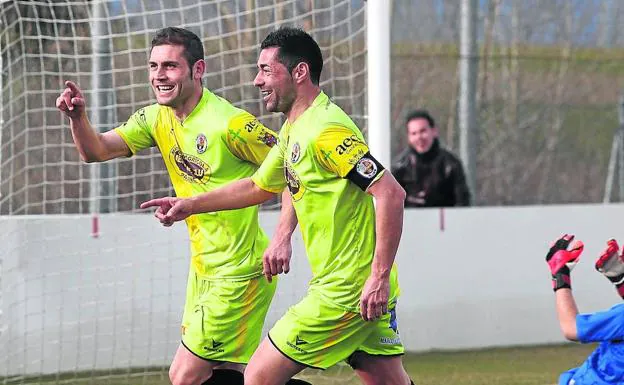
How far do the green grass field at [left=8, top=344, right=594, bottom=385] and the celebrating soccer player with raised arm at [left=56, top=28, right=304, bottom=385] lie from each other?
2840 mm

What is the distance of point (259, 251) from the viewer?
6523 millimetres

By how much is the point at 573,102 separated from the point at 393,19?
197cm

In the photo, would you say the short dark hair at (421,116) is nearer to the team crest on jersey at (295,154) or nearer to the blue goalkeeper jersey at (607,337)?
the team crest on jersey at (295,154)

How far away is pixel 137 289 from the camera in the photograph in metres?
9.51

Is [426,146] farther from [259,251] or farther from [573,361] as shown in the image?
[259,251]

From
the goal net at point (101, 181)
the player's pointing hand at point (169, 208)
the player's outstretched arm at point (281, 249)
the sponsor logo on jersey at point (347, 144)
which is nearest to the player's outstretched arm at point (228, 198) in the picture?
the player's pointing hand at point (169, 208)

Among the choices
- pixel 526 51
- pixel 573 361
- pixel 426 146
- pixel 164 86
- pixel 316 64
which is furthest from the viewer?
pixel 526 51

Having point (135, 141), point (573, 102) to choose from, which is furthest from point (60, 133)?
point (573, 102)

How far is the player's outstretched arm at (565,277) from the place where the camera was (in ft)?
18.2

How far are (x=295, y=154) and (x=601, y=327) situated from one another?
142cm

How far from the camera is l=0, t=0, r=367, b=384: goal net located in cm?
920

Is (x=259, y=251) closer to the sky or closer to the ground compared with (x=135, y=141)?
closer to the ground

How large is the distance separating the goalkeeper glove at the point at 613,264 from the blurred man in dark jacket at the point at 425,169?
578cm

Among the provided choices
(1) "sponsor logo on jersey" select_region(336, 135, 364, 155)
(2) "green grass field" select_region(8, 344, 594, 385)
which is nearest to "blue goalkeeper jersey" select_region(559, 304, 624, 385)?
(1) "sponsor logo on jersey" select_region(336, 135, 364, 155)
